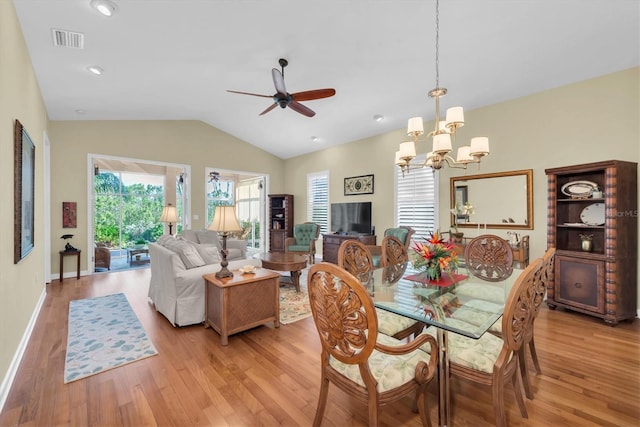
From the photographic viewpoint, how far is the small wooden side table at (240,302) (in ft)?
9.23

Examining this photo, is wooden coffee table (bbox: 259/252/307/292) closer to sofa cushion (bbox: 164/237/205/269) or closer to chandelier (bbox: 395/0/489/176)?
sofa cushion (bbox: 164/237/205/269)

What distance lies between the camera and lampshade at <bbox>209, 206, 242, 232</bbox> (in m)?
2.99

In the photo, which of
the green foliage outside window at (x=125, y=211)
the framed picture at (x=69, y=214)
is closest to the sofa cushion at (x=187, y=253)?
the framed picture at (x=69, y=214)

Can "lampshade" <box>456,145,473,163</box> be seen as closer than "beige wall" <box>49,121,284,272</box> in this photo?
Yes

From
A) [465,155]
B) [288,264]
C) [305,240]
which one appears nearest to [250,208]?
[305,240]

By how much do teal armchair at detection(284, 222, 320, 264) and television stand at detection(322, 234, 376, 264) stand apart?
290mm

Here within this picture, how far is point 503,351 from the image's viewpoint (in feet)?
5.07

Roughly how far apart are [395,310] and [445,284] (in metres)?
0.71

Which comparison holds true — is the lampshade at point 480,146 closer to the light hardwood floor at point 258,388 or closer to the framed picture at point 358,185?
the light hardwood floor at point 258,388

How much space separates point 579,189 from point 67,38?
20.3ft

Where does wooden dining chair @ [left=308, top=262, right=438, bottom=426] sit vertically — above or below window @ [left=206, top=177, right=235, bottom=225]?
below

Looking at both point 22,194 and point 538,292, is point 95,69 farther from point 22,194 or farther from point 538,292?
point 538,292

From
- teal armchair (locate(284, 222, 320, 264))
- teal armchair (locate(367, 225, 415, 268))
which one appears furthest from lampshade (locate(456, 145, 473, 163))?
teal armchair (locate(284, 222, 320, 264))

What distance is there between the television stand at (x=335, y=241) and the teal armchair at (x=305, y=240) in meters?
0.29
